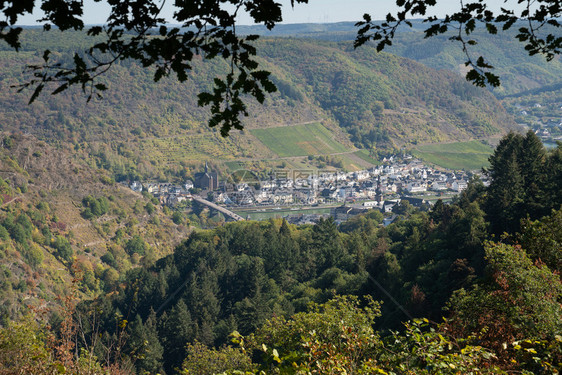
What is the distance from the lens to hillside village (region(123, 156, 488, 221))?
12088cm

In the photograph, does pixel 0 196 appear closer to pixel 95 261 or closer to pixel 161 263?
pixel 95 261

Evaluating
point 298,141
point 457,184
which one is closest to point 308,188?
point 457,184

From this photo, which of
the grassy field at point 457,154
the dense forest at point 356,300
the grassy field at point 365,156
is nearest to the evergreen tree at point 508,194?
the dense forest at point 356,300

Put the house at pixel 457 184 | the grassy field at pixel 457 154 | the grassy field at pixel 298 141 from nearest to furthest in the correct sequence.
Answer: the house at pixel 457 184
the grassy field at pixel 457 154
the grassy field at pixel 298 141

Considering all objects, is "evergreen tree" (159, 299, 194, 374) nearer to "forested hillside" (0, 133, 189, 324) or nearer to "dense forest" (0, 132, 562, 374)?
"dense forest" (0, 132, 562, 374)

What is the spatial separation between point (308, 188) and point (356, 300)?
10743 cm

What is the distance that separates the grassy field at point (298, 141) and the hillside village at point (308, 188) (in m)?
11.6

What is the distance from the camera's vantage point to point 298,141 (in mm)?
157625

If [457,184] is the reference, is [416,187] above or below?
below

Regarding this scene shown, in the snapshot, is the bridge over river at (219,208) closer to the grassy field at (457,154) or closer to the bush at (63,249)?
the bush at (63,249)

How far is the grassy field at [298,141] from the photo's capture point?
495 feet

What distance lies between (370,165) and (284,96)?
49.2m

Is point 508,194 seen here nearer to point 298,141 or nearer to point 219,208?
point 219,208

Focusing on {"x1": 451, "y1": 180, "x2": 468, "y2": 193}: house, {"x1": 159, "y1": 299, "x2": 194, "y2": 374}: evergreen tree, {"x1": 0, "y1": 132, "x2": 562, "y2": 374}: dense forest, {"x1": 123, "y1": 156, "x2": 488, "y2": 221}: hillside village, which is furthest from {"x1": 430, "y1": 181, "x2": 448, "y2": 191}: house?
{"x1": 159, "y1": 299, "x2": 194, "y2": 374}: evergreen tree
